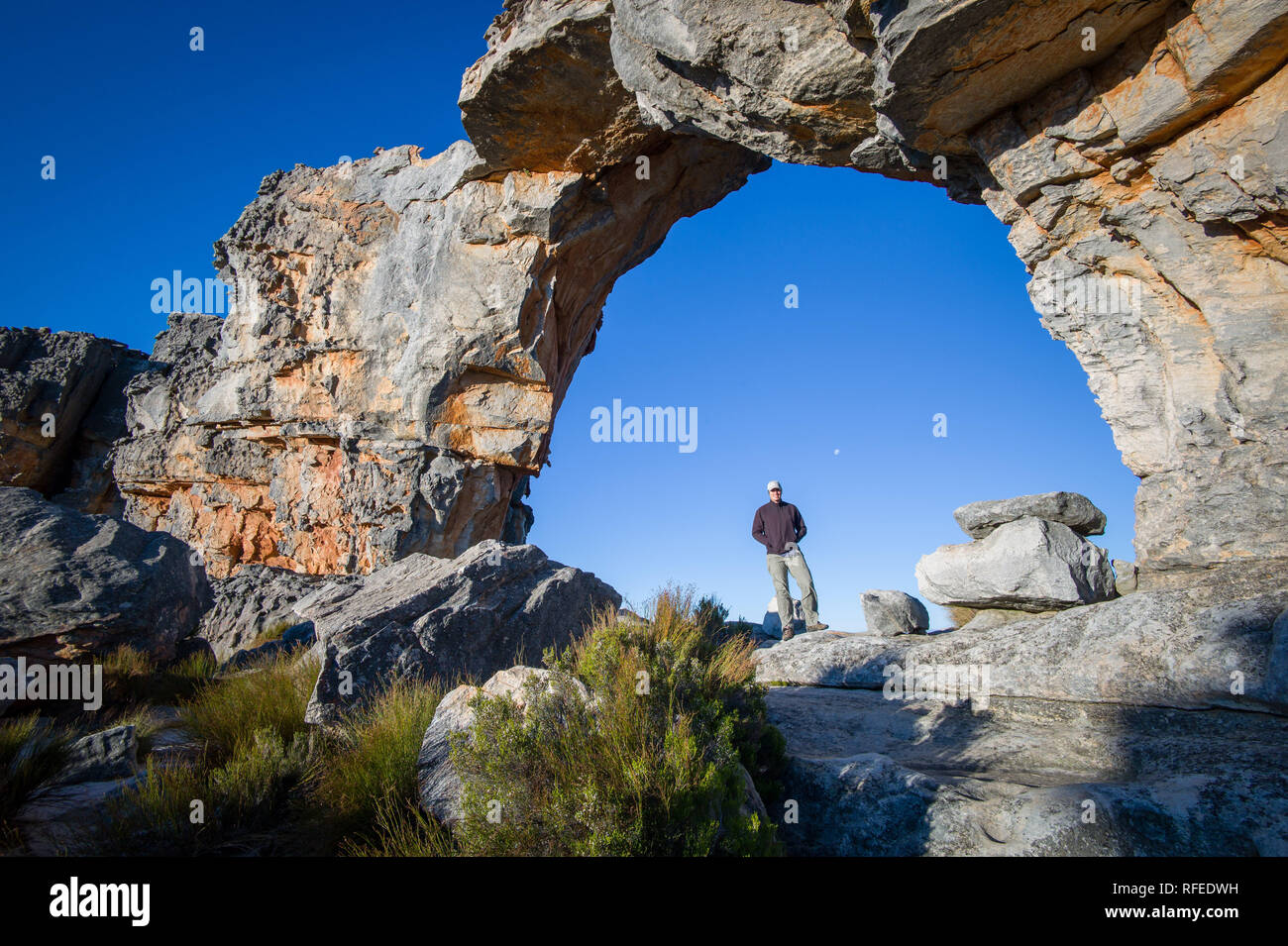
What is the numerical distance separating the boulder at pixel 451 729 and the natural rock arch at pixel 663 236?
6897mm

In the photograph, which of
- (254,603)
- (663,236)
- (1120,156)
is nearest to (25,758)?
(254,603)

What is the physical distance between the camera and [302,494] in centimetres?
1672

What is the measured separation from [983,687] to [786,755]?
8.91ft

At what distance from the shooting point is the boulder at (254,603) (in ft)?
36.6

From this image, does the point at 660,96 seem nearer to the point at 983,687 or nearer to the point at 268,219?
the point at 983,687

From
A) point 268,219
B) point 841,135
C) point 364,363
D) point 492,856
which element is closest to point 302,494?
point 364,363

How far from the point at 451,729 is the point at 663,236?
15309 mm

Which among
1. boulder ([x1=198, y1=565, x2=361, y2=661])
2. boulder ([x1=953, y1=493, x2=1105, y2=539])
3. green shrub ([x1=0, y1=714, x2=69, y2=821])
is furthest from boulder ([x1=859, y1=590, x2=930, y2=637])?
green shrub ([x1=0, y1=714, x2=69, y2=821])

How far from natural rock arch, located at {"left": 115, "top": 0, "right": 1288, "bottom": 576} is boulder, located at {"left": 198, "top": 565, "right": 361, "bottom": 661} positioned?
1.94 m

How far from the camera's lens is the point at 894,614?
933 cm

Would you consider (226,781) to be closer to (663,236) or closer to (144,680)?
(144,680)

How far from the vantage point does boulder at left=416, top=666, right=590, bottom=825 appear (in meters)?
4.12

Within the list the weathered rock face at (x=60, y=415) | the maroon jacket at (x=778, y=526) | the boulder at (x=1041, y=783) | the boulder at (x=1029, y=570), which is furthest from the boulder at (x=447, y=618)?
the weathered rock face at (x=60, y=415)

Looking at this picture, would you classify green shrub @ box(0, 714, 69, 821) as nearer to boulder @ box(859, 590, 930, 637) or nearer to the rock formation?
the rock formation
